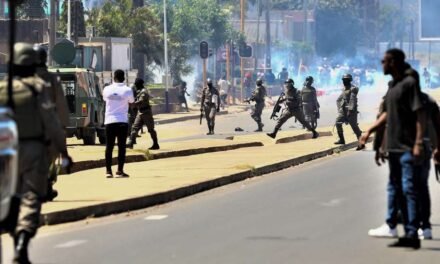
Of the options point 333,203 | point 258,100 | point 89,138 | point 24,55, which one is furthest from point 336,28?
point 24,55

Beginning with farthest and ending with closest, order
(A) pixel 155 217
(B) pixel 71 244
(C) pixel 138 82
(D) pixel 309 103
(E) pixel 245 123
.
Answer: (E) pixel 245 123 < (D) pixel 309 103 < (C) pixel 138 82 < (A) pixel 155 217 < (B) pixel 71 244

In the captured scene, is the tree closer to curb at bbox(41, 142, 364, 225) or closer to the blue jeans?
curb at bbox(41, 142, 364, 225)

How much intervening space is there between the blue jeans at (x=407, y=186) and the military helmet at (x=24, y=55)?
3740 millimetres

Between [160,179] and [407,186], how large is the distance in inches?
338

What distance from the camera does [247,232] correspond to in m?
14.2

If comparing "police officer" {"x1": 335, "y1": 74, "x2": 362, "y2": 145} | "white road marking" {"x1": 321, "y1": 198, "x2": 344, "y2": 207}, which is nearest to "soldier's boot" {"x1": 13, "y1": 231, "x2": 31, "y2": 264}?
"white road marking" {"x1": 321, "y1": 198, "x2": 344, "y2": 207}

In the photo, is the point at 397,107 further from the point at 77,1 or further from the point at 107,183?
the point at 77,1

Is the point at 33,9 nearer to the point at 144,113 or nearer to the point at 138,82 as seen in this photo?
the point at 144,113

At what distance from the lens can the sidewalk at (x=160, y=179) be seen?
53.6ft

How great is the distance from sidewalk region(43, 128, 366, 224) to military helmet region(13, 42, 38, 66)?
14.7 ft

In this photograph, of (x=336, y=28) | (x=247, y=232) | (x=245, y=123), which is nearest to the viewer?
(x=247, y=232)

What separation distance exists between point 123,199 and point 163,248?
413 cm

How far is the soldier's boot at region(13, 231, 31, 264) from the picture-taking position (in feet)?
34.7

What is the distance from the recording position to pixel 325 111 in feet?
231
